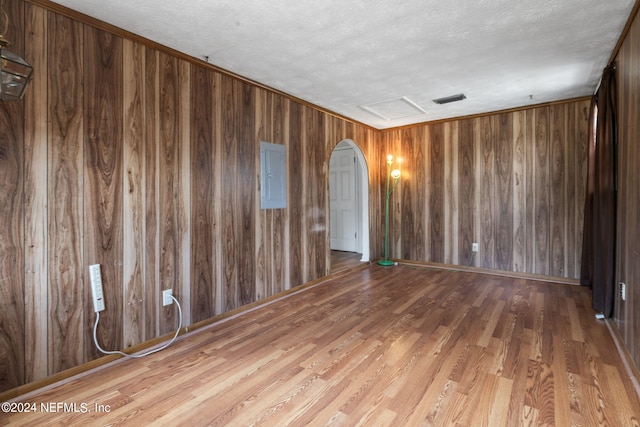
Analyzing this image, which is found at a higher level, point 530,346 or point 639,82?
point 639,82

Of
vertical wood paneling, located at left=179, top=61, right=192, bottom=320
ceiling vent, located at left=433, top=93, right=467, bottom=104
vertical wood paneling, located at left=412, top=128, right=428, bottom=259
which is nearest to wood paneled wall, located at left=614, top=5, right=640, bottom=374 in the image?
ceiling vent, located at left=433, top=93, right=467, bottom=104

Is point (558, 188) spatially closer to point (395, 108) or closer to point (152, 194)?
point (395, 108)

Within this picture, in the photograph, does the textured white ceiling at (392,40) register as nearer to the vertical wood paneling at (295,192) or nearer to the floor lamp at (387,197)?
the vertical wood paneling at (295,192)

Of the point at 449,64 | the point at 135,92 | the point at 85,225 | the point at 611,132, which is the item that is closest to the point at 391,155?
the point at 449,64

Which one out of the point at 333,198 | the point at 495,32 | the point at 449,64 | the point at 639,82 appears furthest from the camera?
the point at 333,198

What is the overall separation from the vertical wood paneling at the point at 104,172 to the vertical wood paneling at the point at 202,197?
1.98 ft

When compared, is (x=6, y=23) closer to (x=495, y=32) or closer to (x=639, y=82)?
(x=495, y=32)

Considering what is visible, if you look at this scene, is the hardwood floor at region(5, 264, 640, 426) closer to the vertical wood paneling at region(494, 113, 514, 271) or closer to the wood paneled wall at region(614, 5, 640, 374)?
the wood paneled wall at region(614, 5, 640, 374)

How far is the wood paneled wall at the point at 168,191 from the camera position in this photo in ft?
6.42

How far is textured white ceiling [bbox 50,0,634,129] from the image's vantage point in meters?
2.10

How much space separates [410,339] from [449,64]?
2.47m

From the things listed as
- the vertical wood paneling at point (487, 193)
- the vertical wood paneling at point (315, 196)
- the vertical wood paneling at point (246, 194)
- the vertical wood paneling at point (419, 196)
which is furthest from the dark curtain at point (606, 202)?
the vertical wood paneling at point (246, 194)

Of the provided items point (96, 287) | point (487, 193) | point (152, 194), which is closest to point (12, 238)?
point (96, 287)

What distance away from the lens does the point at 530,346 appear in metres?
2.46
